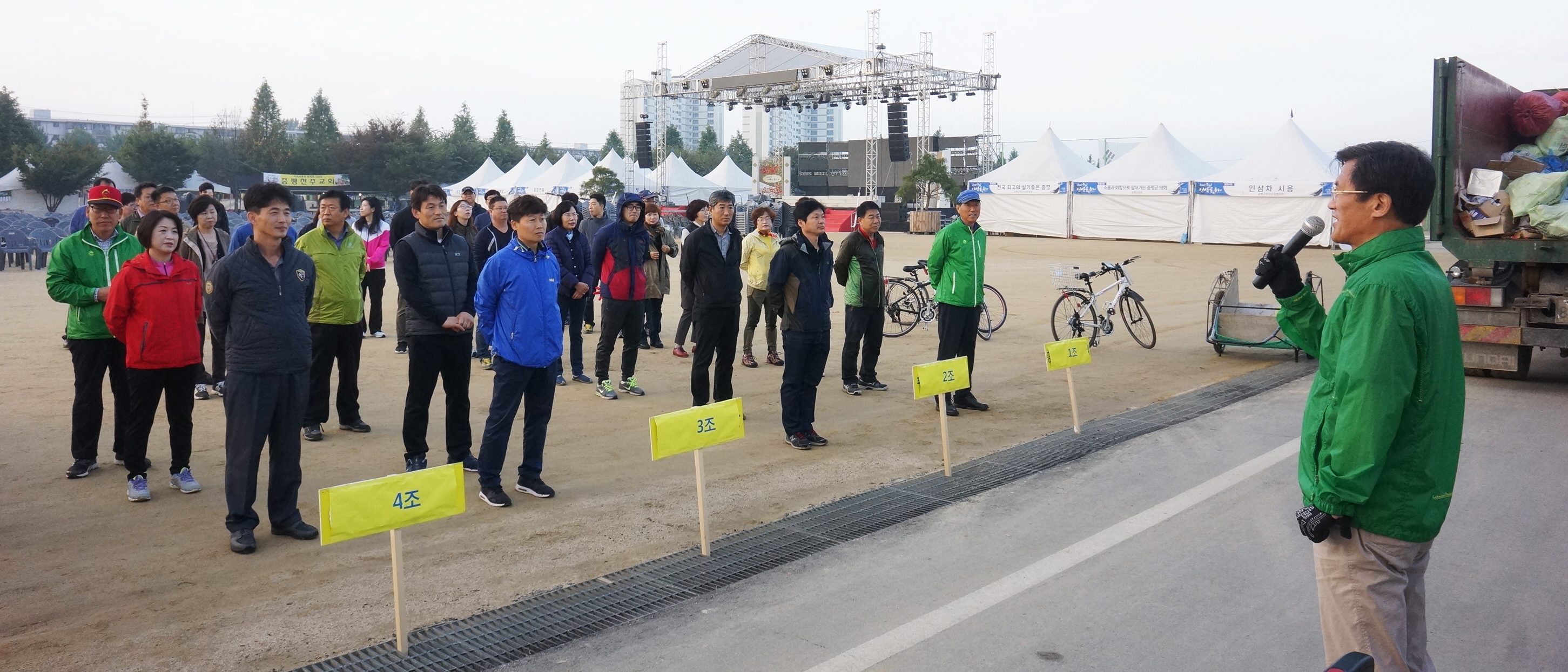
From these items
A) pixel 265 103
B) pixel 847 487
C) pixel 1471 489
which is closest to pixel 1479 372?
pixel 1471 489

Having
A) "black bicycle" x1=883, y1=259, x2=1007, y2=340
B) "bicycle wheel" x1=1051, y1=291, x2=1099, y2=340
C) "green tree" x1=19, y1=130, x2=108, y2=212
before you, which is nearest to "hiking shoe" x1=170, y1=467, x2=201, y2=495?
"black bicycle" x1=883, y1=259, x2=1007, y2=340

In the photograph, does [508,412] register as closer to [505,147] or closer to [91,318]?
[91,318]

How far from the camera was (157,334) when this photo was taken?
5734mm

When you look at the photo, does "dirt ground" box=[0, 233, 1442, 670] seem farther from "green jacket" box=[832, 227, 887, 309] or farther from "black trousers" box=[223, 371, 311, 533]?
"green jacket" box=[832, 227, 887, 309]

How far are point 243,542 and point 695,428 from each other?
2329 millimetres

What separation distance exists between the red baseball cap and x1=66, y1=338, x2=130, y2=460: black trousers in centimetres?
90

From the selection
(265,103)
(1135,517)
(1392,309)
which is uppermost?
(265,103)

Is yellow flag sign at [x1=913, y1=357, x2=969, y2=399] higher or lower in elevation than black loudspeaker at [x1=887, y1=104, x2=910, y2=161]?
lower

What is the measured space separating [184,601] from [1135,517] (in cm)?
482

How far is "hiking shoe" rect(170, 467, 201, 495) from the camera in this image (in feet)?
19.9

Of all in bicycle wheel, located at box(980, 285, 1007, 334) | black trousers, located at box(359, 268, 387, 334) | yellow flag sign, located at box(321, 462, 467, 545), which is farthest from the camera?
bicycle wheel, located at box(980, 285, 1007, 334)

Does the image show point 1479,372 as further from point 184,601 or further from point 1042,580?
point 184,601

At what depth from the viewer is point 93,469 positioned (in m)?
6.54

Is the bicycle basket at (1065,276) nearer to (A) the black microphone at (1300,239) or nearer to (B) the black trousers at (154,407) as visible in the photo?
(B) the black trousers at (154,407)
